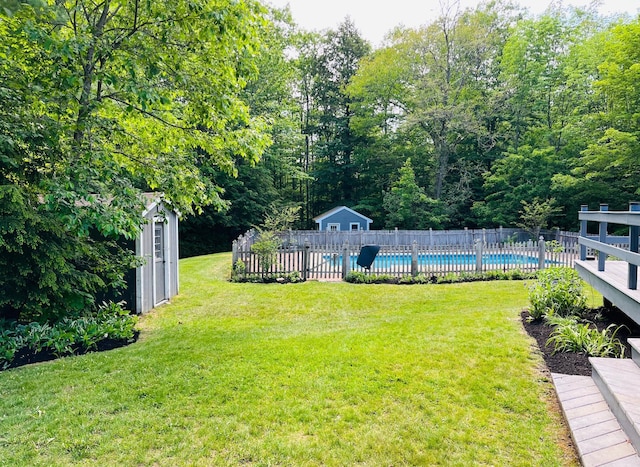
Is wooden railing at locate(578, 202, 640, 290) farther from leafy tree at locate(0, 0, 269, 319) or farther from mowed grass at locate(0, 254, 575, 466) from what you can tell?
leafy tree at locate(0, 0, 269, 319)

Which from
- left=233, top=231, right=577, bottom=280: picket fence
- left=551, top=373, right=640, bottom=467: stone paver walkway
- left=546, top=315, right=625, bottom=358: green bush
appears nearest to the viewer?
left=551, top=373, right=640, bottom=467: stone paver walkway

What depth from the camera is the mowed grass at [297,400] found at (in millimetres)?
2533

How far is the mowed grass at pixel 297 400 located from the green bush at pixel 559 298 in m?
0.40

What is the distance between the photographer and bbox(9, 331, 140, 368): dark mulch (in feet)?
14.7

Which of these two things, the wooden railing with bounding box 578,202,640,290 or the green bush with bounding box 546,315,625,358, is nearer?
the wooden railing with bounding box 578,202,640,290

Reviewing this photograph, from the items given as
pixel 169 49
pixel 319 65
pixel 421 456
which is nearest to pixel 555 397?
pixel 421 456

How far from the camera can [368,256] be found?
10562 millimetres

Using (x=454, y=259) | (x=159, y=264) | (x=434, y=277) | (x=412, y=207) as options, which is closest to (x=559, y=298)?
(x=434, y=277)

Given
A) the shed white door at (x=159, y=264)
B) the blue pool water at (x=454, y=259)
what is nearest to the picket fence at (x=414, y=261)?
the blue pool water at (x=454, y=259)

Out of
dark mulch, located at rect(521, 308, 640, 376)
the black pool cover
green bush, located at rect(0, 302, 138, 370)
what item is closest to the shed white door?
green bush, located at rect(0, 302, 138, 370)

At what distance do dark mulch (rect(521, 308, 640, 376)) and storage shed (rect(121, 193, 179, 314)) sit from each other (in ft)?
18.4

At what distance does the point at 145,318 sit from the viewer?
21.7 ft

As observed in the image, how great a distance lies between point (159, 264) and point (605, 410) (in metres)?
7.42

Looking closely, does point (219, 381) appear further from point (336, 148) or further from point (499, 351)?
point (336, 148)
